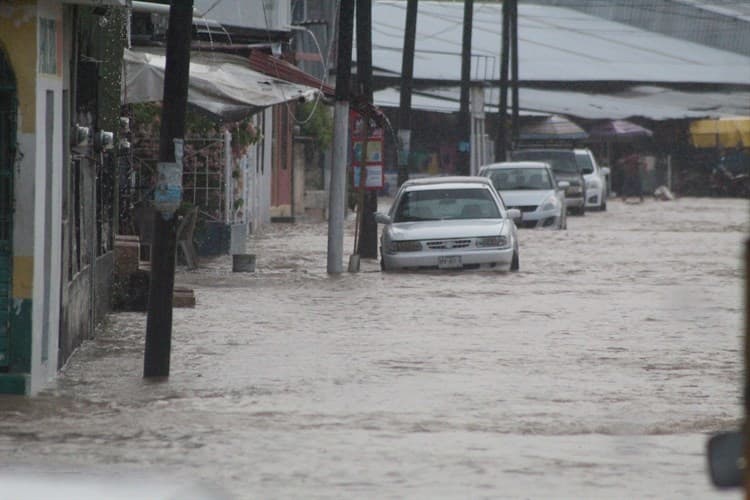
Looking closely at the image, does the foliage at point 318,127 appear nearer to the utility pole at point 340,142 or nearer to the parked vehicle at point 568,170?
the parked vehicle at point 568,170

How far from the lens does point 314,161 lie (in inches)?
1939

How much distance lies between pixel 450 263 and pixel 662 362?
32.1 feet

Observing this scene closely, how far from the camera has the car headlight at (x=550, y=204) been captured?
37094mm

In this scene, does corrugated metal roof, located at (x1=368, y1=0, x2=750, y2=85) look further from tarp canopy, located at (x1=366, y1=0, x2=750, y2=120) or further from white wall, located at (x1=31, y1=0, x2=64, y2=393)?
white wall, located at (x1=31, y1=0, x2=64, y2=393)

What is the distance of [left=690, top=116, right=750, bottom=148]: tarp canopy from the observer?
213 feet

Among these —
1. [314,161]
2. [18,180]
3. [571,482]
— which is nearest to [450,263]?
[18,180]

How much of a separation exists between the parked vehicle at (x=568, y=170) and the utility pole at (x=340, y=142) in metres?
20.9

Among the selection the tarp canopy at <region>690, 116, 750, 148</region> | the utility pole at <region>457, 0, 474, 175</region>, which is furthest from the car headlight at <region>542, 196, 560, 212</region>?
the tarp canopy at <region>690, 116, 750, 148</region>

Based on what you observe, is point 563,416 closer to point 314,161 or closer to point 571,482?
point 571,482

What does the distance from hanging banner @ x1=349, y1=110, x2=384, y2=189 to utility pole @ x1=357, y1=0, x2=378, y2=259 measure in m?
0.30

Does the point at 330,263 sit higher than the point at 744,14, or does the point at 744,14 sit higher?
the point at 744,14

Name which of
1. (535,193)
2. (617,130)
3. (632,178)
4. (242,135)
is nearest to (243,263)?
(242,135)

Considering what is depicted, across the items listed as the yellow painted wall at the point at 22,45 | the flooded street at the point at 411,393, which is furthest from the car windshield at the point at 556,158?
the yellow painted wall at the point at 22,45

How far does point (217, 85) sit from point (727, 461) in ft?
57.3
